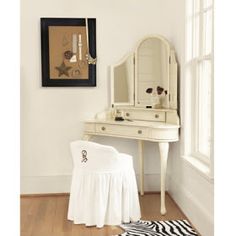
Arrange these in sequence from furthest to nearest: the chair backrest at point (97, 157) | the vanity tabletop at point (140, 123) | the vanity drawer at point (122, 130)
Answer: the vanity drawer at point (122, 130) → the vanity tabletop at point (140, 123) → the chair backrest at point (97, 157)

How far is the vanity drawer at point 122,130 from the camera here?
3834 millimetres

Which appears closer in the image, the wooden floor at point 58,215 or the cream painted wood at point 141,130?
the wooden floor at point 58,215

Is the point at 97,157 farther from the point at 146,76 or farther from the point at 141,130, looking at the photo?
the point at 146,76

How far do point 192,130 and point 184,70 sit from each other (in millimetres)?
552

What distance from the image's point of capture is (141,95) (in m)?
4.36

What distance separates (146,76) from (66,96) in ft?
2.89

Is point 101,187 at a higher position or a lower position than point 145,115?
lower

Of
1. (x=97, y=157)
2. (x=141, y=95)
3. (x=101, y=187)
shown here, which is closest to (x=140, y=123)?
(x=141, y=95)

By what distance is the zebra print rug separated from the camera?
3.20 metres

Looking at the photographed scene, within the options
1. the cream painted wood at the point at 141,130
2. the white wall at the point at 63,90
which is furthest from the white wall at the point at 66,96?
the cream painted wood at the point at 141,130

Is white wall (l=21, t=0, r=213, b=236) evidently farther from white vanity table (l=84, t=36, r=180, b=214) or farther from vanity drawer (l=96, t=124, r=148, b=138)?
vanity drawer (l=96, t=124, r=148, b=138)

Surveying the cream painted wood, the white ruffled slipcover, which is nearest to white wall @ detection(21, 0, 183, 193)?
the cream painted wood

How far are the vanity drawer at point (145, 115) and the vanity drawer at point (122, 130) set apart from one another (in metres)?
0.33

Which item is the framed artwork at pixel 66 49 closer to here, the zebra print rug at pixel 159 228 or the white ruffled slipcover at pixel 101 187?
the white ruffled slipcover at pixel 101 187
